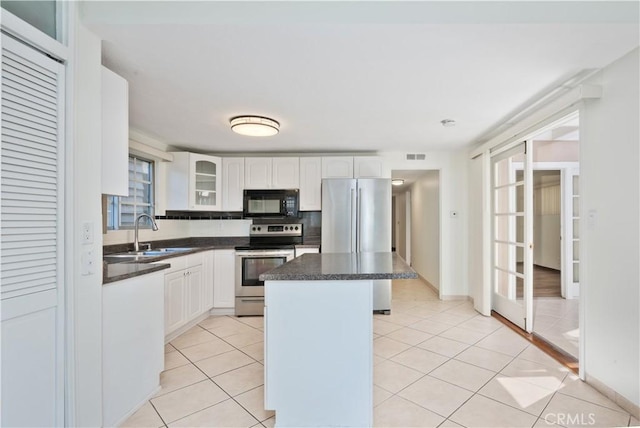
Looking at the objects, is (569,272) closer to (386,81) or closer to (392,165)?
(392,165)

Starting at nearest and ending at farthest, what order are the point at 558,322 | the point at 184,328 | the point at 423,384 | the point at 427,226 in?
the point at 423,384 → the point at 184,328 → the point at 558,322 → the point at 427,226

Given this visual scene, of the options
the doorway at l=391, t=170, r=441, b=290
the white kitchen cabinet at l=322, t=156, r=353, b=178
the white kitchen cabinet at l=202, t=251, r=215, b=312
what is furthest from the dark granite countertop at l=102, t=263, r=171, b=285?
the doorway at l=391, t=170, r=441, b=290

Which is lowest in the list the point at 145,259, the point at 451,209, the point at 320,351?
the point at 320,351

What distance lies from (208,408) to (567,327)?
3653mm

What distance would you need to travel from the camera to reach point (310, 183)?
13.7ft

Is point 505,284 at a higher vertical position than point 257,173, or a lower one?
lower

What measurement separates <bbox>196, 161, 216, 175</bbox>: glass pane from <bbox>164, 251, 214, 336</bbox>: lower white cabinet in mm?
1110

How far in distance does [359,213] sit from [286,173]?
1.18 metres

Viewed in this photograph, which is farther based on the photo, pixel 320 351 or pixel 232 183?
pixel 232 183

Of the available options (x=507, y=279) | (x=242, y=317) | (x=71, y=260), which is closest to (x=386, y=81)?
(x=71, y=260)

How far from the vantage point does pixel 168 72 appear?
2.04 metres

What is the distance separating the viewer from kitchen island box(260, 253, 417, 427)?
169cm

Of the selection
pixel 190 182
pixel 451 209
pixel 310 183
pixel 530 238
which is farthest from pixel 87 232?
pixel 451 209

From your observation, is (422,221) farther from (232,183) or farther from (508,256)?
(232,183)
